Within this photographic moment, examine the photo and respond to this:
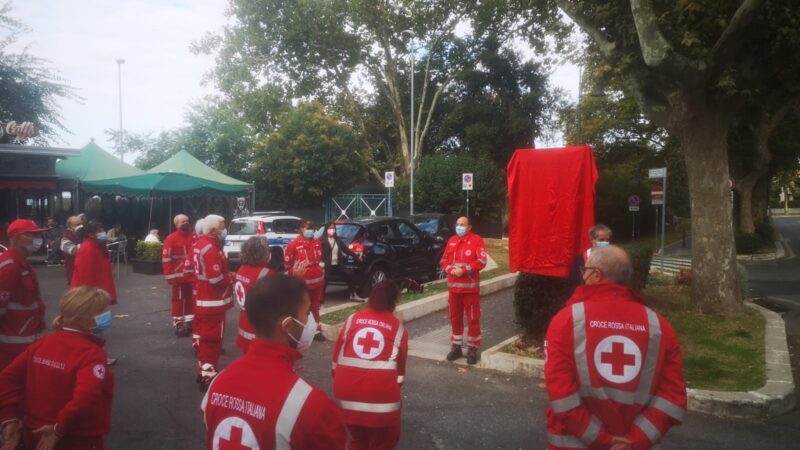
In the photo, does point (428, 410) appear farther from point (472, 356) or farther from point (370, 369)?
point (370, 369)

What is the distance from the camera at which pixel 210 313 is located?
5.96 meters

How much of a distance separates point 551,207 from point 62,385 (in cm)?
612

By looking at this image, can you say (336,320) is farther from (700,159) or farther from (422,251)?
(700,159)

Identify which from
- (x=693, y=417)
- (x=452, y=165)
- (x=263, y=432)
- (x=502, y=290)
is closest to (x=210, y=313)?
(x=263, y=432)

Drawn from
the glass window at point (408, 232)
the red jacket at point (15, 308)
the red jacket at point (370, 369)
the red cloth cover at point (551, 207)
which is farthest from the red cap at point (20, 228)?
the glass window at point (408, 232)

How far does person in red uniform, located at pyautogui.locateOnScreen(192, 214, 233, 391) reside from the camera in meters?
5.93

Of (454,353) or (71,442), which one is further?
(454,353)

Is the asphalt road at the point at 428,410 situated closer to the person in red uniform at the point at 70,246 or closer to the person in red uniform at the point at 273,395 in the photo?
the person in red uniform at the point at 70,246

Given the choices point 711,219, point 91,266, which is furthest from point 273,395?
point 711,219

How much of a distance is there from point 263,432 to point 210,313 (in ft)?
14.2

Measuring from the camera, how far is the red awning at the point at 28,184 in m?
19.3

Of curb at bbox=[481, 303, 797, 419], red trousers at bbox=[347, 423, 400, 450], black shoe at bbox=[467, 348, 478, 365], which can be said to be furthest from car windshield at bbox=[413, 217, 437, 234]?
red trousers at bbox=[347, 423, 400, 450]

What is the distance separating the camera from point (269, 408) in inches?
75.7

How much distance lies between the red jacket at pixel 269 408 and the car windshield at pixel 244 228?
1515 centimetres
